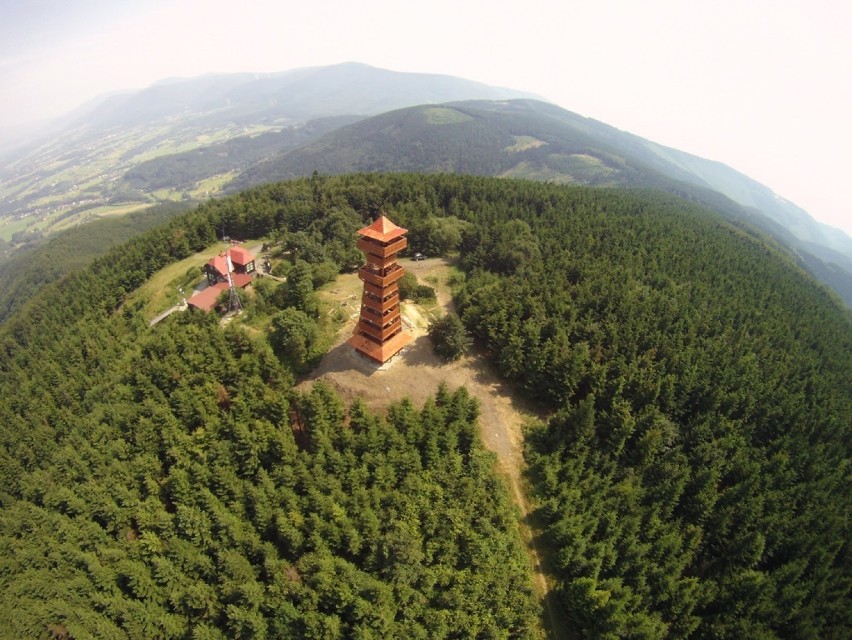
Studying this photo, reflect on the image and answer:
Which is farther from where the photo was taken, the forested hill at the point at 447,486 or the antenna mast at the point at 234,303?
the antenna mast at the point at 234,303

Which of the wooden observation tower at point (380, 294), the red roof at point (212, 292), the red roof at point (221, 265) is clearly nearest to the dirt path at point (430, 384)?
the wooden observation tower at point (380, 294)

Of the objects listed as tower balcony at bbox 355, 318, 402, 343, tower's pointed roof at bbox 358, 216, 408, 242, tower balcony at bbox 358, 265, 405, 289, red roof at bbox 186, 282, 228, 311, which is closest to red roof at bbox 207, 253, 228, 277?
red roof at bbox 186, 282, 228, 311

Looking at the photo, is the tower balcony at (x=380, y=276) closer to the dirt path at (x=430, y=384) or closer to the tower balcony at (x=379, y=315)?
the tower balcony at (x=379, y=315)

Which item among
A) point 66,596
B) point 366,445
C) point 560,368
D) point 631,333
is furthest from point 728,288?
point 66,596

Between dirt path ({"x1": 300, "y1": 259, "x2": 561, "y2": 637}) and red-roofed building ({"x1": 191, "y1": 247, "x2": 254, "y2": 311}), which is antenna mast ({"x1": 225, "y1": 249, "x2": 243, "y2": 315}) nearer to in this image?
red-roofed building ({"x1": 191, "y1": 247, "x2": 254, "y2": 311})

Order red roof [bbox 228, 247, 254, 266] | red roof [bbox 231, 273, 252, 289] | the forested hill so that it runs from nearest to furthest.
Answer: the forested hill → red roof [bbox 231, 273, 252, 289] → red roof [bbox 228, 247, 254, 266]

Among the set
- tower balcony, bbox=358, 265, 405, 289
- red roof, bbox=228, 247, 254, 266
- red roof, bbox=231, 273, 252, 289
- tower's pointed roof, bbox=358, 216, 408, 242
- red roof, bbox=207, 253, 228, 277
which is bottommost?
red roof, bbox=231, 273, 252, 289

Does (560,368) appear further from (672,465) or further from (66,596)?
(66,596)
